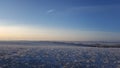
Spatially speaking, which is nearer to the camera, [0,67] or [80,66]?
[0,67]

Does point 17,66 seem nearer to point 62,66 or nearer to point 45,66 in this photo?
point 45,66

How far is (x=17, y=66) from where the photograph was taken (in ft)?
59.3

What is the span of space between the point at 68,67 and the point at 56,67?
3.63ft

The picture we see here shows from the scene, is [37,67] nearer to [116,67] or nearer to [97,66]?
[97,66]

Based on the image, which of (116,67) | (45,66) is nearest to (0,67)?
(45,66)

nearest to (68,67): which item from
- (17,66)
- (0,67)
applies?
(17,66)

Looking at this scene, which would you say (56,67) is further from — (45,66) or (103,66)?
(103,66)

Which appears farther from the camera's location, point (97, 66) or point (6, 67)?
point (97, 66)

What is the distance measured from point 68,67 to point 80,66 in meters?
1.29

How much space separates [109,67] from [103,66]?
0.62 metres

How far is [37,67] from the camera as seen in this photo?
17859mm

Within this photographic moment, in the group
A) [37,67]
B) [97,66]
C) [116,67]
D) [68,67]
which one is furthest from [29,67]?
[116,67]

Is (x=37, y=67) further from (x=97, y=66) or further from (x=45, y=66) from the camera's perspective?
(x=97, y=66)

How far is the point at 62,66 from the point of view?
18.3 meters
